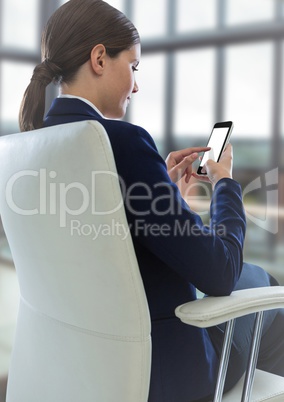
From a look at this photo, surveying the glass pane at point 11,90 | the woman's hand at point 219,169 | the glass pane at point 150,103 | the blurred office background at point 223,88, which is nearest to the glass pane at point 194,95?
the blurred office background at point 223,88

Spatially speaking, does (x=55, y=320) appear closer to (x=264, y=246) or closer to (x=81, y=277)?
(x=81, y=277)

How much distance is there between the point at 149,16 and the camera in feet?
13.1

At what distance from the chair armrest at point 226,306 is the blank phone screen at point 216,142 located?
0.40 meters

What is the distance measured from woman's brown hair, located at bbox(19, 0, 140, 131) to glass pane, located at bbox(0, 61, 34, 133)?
200 centimetres

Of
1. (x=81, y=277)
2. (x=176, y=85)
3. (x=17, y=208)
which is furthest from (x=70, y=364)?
(x=176, y=85)

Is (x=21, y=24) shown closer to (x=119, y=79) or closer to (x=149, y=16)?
(x=149, y=16)

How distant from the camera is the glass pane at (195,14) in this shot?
3.81m

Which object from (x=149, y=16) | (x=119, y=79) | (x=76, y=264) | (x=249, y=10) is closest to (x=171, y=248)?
(x=76, y=264)

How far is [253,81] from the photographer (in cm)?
412

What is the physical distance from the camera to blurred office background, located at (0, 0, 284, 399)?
3764 millimetres

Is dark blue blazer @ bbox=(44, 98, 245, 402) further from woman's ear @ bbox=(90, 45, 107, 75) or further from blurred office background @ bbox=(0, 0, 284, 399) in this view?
blurred office background @ bbox=(0, 0, 284, 399)

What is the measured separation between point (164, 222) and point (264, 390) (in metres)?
0.48

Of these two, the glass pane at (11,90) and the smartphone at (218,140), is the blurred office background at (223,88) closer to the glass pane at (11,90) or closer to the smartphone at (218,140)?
the glass pane at (11,90)

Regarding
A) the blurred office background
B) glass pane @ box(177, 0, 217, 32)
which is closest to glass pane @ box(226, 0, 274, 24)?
the blurred office background
